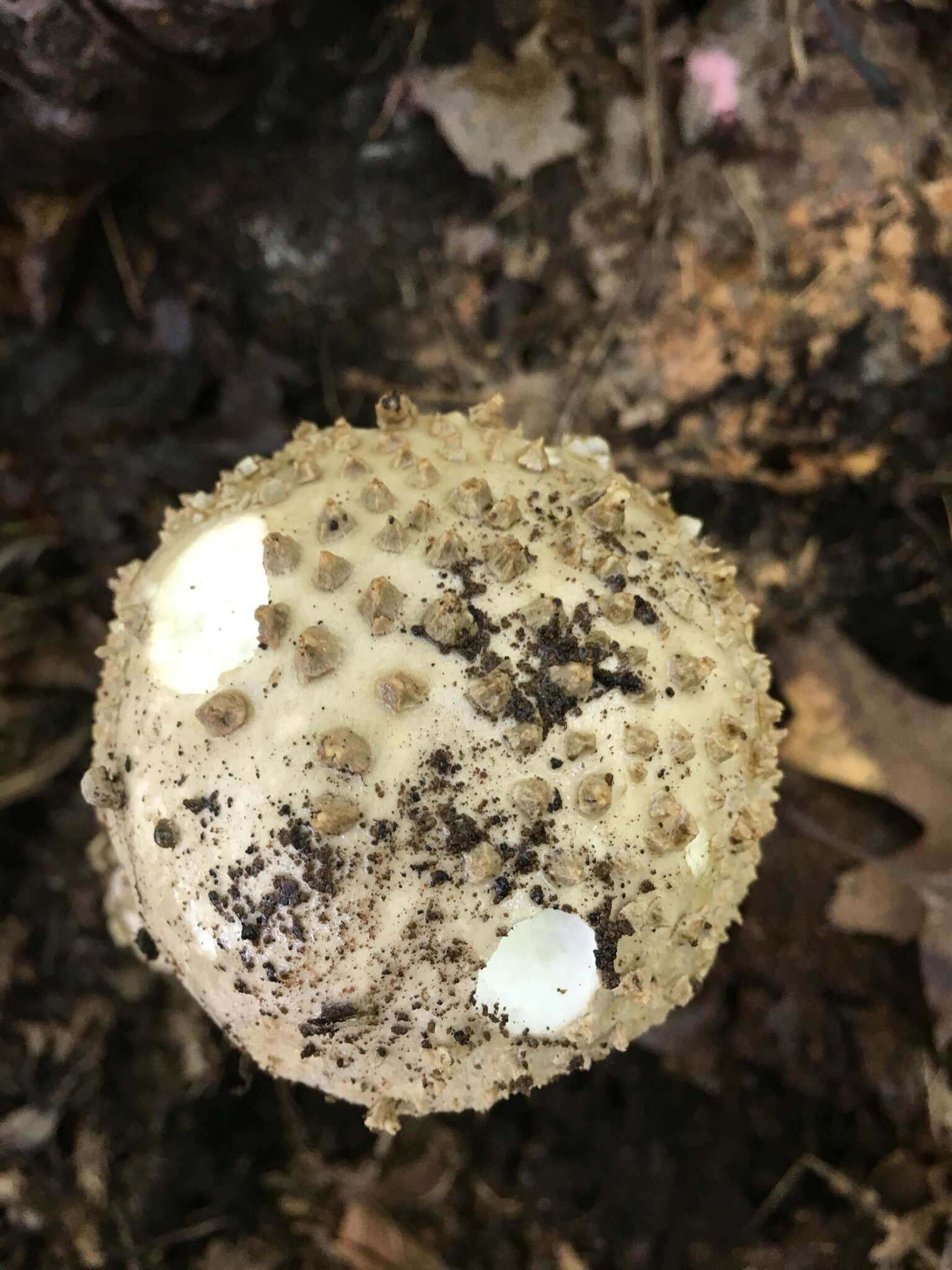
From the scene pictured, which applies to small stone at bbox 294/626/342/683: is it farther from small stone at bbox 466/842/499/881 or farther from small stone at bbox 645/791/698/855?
small stone at bbox 645/791/698/855

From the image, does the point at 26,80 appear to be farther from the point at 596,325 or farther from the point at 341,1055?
the point at 341,1055

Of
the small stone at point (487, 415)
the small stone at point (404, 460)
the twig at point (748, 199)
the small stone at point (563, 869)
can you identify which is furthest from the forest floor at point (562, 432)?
the small stone at point (563, 869)

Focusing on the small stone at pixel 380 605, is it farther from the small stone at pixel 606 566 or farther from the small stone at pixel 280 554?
the small stone at pixel 606 566

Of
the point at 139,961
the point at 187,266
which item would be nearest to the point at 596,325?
the point at 187,266

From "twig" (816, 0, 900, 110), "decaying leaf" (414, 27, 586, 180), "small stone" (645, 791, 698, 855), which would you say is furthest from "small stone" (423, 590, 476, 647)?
"twig" (816, 0, 900, 110)

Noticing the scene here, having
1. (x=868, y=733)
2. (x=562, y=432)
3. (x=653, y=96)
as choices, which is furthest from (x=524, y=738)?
(x=653, y=96)

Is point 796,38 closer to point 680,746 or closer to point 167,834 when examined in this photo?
point 680,746
